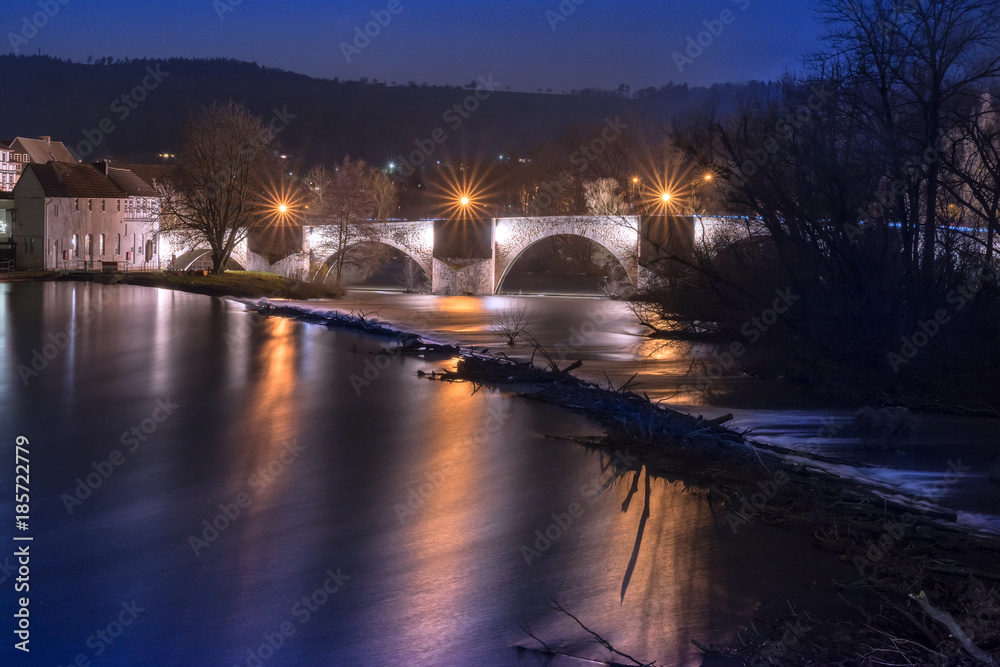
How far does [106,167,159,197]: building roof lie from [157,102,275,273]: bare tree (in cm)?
1606

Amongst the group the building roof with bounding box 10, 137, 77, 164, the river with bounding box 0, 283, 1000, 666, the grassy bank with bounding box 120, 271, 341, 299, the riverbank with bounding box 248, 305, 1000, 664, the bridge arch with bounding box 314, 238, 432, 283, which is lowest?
the river with bounding box 0, 283, 1000, 666

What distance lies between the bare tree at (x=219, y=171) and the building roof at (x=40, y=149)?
25.8 metres

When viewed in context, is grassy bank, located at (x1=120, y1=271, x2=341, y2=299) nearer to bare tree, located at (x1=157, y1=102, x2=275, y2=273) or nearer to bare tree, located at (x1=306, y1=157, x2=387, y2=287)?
bare tree, located at (x1=157, y1=102, x2=275, y2=273)

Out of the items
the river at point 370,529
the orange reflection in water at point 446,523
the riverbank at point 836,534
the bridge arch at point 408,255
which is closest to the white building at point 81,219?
the bridge arch at point 408,255

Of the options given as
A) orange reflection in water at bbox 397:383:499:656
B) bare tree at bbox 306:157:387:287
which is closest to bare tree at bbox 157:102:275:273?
bare tree at bbox 306:157:387:287

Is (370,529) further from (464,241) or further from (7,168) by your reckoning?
(7,168)

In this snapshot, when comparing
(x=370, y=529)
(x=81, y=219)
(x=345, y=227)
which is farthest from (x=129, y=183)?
(x=370, y=529)

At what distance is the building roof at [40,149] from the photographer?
63.8 meters

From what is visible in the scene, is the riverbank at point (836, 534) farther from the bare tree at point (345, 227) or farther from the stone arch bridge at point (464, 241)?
the bare tree at point (345, 227)

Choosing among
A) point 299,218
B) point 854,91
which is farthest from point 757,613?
point 299,218

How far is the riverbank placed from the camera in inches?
199

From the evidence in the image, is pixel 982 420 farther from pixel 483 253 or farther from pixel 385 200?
pixel 385 200

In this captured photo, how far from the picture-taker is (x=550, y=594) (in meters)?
6.07

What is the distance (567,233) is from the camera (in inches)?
1784
